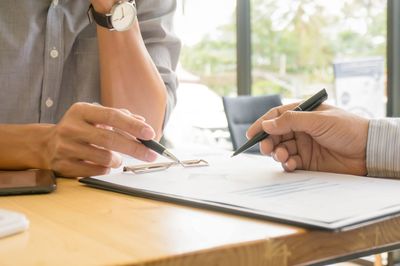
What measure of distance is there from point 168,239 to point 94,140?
1.45 feet

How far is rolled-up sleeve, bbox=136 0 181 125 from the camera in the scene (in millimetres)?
1448

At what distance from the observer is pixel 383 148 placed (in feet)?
2.97

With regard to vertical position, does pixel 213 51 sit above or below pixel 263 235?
above

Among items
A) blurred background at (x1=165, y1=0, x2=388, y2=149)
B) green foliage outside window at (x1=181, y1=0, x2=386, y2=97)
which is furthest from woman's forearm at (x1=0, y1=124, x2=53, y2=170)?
green foliage outside window at (x1=181, y1=0, x2=386, y2=97)

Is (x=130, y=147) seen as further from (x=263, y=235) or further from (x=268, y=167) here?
(x=263, y=235)

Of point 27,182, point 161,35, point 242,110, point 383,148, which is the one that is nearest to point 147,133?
point 27,182

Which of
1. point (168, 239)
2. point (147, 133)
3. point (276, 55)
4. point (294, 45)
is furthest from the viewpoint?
point (276, 55)

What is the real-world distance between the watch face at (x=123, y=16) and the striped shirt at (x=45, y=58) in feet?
0.53

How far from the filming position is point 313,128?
89 cm

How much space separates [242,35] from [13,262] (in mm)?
4666

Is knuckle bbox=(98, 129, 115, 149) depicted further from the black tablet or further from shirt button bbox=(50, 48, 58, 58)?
shirt button bbox=(50, 48, 58, 58)

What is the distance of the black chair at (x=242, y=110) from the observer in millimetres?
3507

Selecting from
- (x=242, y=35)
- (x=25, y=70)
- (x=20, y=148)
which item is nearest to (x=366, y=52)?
(x=242, y=35)

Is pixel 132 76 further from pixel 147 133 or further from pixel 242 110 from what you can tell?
pixel 242 110
